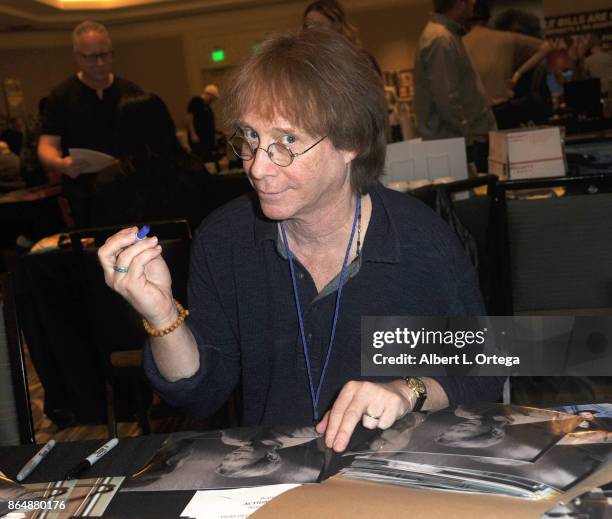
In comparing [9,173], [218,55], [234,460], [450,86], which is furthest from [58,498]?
[218,55]

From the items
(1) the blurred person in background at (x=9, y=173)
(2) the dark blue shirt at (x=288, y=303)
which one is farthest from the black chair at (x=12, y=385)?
(1) the blurred person in background at (x=9, y=173)

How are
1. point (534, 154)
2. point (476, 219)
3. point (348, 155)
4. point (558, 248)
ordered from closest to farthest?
1. point (348, 155)
2. point (558, 248)
3. point (476, 219)
4. point (534, 154)

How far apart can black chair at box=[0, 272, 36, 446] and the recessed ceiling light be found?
386 inches

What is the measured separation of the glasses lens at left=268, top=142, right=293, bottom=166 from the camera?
136 cm

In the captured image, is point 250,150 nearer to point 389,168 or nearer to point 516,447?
point 516,447

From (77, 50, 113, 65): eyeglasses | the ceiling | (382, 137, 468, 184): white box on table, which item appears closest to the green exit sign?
the ceiling

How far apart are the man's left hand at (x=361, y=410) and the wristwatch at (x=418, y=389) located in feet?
0.24

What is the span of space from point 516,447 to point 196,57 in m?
13.5

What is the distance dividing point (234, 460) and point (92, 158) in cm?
318

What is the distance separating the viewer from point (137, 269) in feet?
4.00

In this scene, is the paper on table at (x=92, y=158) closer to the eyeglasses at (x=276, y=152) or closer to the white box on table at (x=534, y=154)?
the white box on table at (x=534, y=154)

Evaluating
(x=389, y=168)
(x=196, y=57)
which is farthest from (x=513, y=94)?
(x=196, y=57)

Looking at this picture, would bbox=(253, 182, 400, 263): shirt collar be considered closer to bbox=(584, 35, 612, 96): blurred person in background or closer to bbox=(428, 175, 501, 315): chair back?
bbox=(428, 175, 501, 315): chair back

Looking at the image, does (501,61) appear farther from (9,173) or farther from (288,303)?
(288,303)
